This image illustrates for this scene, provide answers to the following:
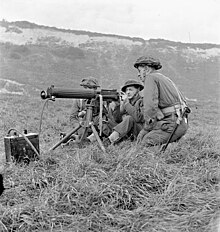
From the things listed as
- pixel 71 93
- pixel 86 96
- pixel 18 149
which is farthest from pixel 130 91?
pixel 18 149

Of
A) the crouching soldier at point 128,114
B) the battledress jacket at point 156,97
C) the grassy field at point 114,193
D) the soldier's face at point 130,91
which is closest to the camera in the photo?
the grassy field at point 114,193

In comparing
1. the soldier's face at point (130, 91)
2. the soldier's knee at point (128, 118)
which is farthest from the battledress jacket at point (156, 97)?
the soldier's face at point (130, 91)

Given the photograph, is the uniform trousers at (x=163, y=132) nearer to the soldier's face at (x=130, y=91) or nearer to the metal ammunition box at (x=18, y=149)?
the soldier's face at (x=130, y=91)

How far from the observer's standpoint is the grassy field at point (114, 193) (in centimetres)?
236

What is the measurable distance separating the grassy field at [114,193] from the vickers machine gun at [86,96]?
51 centimetres

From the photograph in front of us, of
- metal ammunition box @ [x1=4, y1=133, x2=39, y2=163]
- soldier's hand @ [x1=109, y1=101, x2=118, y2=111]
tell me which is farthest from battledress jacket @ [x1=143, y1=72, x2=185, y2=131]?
metal ammunition box @ [x1=4, y1=133, x2=39, y2=163]

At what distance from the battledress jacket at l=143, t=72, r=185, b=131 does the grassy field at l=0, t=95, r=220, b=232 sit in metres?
0.61

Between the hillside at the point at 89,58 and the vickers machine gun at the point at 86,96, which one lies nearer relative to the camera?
the vickers machine gun at the point at 86,96

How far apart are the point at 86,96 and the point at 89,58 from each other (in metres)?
28.1

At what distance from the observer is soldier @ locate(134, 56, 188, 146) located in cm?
448

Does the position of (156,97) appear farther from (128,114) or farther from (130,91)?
(130,91)

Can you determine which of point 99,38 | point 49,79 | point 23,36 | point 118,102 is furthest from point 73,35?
point 118,102

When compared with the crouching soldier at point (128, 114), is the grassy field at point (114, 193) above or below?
below

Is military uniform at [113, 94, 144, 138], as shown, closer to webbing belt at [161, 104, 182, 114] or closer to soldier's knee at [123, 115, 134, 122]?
soldier's knee at [123, 115, 134, 122]
